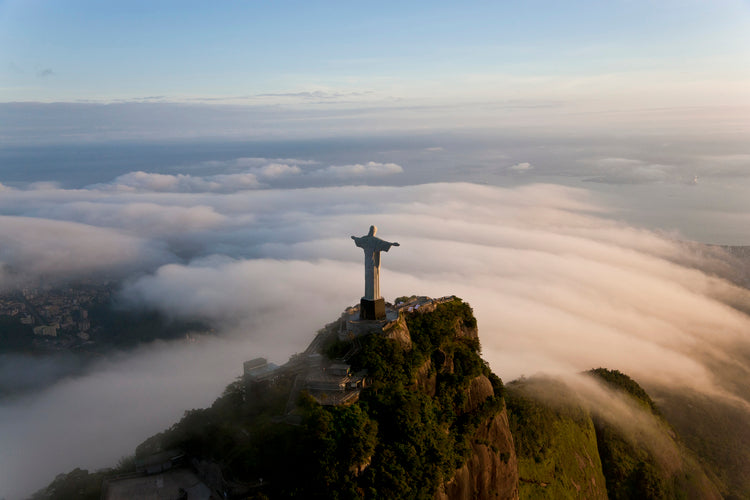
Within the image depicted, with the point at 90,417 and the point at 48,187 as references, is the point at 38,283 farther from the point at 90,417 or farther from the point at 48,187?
the point at 48,187

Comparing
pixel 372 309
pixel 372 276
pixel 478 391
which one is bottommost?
pixel 478 391

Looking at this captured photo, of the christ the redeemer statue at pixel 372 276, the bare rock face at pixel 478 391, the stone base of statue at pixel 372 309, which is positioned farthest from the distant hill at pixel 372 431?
the christ the redeemer statue at pixel 372 276

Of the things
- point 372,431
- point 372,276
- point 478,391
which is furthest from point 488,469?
point 372,276

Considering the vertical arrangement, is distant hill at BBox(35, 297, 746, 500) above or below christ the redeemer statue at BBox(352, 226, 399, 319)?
below

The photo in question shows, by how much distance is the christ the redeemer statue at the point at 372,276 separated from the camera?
33688 millimetres

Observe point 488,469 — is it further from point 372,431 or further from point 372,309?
point 372,309

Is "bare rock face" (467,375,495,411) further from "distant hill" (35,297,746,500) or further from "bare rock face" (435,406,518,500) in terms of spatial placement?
"bare rock face" (435,406,518,500)

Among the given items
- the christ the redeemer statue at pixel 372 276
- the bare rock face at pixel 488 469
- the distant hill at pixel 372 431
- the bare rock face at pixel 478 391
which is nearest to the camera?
the distant hill at pixel 372 431

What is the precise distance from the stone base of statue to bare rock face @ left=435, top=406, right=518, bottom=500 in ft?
31.7

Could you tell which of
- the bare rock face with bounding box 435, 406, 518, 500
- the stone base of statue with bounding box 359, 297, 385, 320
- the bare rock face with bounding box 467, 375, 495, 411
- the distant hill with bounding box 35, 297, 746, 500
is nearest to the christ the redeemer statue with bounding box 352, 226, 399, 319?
the stone base of statue with bounding box 359, 297, 385, 320

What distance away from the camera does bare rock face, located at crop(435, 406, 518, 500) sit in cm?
3031

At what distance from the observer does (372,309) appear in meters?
33.9

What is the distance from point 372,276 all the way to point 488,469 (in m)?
14.5

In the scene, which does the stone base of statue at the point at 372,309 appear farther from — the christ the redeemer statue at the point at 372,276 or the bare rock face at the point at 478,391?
the bare rock face at the point at 478,391
